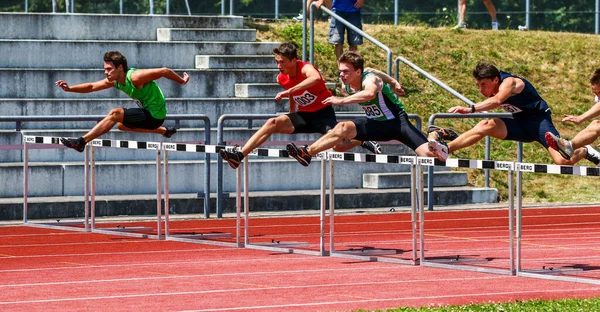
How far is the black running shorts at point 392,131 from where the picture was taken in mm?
13773

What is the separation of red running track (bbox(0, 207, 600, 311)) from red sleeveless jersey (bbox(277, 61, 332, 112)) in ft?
4.83

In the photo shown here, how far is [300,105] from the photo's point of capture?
585 inches

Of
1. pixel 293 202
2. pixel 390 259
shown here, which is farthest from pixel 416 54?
pixel 390 259

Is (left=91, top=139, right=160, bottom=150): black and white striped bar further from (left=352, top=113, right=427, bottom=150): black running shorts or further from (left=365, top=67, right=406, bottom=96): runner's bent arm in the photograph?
(left=365, top=67, right=406, bottom=96): runner's bent arm

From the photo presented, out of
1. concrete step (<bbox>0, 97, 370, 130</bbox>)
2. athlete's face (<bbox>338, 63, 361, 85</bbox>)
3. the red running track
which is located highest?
athlete's face (<bbox>338, 63, 361, 85</bbox>)

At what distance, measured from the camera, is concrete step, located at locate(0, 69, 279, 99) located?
20.7 metres

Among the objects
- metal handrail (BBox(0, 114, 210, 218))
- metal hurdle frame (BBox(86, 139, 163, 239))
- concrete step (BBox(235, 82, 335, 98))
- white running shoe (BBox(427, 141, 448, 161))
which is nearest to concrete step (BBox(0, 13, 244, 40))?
concrete step (BBox(235, 82, 335, 98))

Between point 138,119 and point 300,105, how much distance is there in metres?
1.95

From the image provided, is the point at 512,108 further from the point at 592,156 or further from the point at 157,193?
the point at 157,193

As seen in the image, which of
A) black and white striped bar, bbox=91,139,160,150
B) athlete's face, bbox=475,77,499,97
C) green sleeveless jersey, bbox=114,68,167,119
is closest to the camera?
athlete's face, bbox=475,77,499,97

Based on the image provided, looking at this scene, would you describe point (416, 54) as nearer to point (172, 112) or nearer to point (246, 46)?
point (246, 46)

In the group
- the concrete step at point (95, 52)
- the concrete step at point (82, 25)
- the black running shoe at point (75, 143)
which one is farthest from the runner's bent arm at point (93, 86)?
the concrete step at point (82, 25)

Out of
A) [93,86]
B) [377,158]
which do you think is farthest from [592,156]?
[93,86]

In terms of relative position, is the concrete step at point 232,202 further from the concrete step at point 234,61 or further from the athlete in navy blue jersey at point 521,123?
the athlete in navy blue jersey at point 521,123
